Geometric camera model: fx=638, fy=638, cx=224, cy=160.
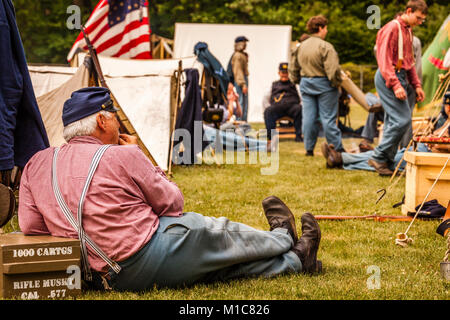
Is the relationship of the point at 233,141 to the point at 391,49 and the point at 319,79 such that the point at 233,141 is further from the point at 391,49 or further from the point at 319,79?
the point at 391,49

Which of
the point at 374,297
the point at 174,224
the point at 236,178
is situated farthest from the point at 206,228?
the point at 236,178

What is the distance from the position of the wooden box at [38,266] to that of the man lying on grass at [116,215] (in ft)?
0.30

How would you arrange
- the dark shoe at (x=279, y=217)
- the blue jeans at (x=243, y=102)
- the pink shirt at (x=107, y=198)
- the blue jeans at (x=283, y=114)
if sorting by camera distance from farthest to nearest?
the blue jeans at (x=243, y=102), the blue jeans at (x=283, y=114), the dark shoe at (x=279, y=217), the pink shirt at (x=107, y=198)

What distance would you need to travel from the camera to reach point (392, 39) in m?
7.23

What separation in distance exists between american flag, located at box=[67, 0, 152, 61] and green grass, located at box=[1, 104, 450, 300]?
79.8 inches

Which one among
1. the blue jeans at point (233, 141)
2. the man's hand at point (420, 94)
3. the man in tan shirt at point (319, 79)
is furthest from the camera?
the blue jeans at point (233, 141)

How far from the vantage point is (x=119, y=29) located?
8.75 metres

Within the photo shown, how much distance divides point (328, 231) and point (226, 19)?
87.3ft

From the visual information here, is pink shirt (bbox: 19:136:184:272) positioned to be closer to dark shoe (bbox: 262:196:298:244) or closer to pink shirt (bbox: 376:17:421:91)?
dark shoe (bbox: 262:196:298:244)

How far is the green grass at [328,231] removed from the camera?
324cm

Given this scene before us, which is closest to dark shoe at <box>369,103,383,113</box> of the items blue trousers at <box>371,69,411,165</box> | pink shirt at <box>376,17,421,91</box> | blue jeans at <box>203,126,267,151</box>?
blue jeans at <box>203,126,267,151</box>

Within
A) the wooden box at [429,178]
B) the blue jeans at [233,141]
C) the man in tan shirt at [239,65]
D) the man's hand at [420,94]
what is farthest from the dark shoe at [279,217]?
the man in tan shirt at [239,65]

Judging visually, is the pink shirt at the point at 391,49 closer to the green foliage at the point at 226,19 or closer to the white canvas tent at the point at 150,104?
the white canvas tent at the point at 150,104
